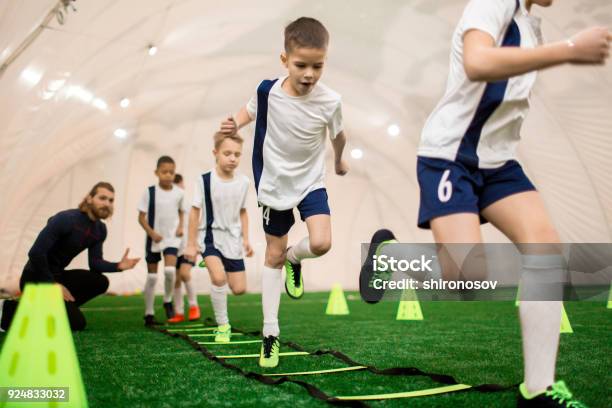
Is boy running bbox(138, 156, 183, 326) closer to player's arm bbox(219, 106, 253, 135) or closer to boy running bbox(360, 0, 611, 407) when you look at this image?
player's arm bbox(219, 106, 253, 135)

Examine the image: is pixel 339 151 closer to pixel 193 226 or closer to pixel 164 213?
pixel 193 226

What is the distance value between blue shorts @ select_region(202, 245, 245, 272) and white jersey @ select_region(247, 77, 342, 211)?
190cm

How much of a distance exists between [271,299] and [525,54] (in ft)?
7.54

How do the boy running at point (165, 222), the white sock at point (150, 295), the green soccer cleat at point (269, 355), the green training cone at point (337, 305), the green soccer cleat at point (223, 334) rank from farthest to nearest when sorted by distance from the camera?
the green training cone at point (337, 305)
the boy running at point (165, 222)
the white sock at point (150, 295)
the green soccer cleat at point (223, 334)
the green soccer cleat at point (269, 355)

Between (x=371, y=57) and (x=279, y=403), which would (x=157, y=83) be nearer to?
(x=371, y=57)

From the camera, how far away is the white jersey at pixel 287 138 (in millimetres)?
3721

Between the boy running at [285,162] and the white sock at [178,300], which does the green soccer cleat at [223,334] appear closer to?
the boy running at [285,162]

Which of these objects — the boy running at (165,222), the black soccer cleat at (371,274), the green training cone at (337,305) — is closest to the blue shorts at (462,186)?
the black soccer cleat at (371,274)

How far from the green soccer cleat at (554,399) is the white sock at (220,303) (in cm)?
339

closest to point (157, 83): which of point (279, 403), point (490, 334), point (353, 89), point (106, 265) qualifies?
point (353, 89)

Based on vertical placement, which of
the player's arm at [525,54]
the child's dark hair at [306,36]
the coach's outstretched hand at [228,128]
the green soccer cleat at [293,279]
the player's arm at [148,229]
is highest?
the child's dark hair at [306,36]

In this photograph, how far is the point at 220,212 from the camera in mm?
5684

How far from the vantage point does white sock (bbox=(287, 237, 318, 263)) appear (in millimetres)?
3967

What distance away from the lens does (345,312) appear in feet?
27.8
